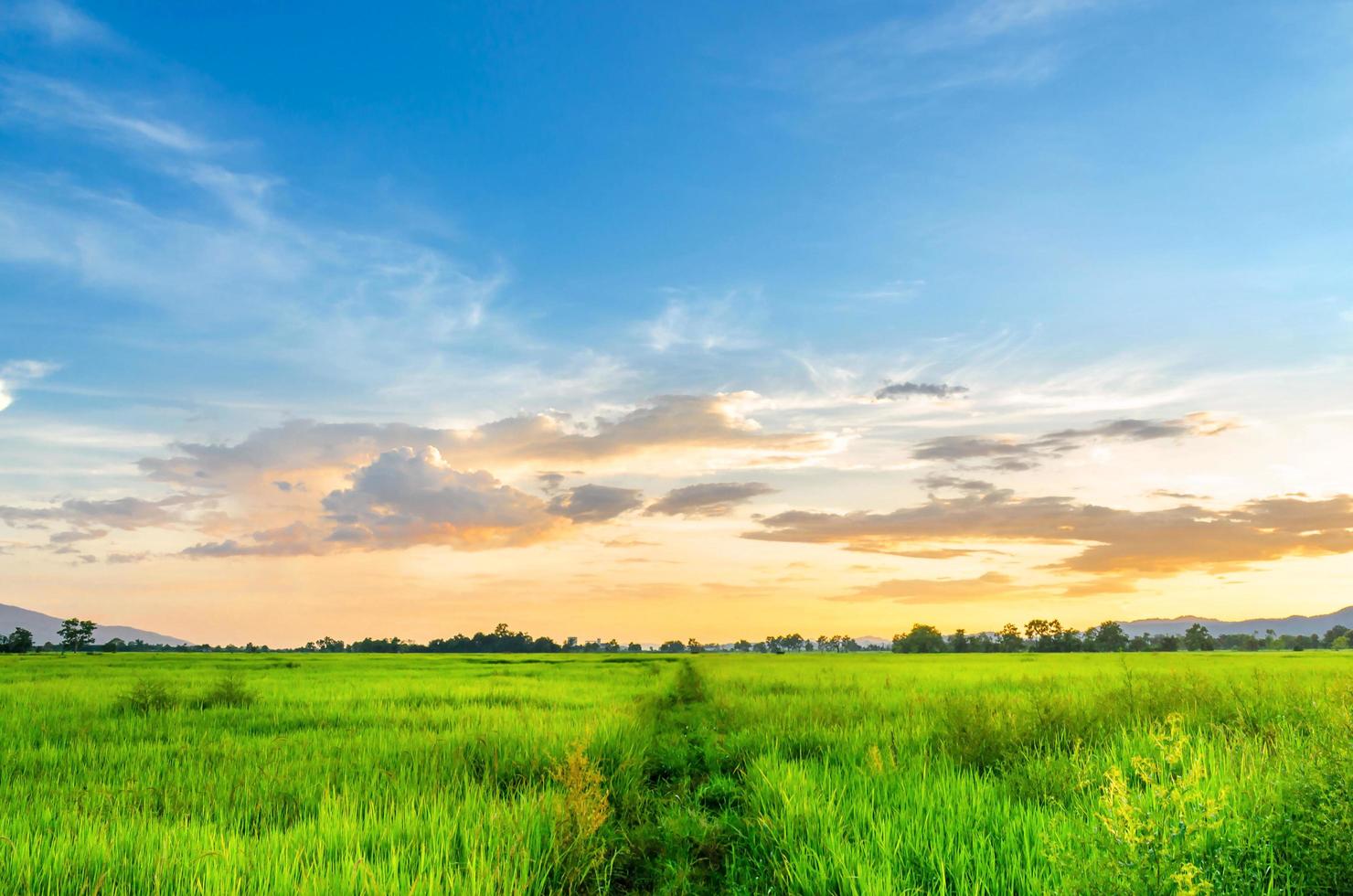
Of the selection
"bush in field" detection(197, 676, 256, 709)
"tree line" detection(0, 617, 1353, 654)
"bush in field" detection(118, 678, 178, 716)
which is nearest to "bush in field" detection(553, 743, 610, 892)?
"bush in field" detection(118, 678, 178, 716)

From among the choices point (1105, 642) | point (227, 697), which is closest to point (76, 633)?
point (227, 697)

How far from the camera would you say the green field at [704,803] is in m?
4.10

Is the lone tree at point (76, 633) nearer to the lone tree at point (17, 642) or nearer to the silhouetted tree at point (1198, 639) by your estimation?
the lone tree at point (17, 642)

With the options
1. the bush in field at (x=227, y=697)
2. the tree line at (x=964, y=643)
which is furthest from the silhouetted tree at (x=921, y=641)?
the bush in field at (x=227, y=697)

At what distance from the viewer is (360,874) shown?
444 centimetres

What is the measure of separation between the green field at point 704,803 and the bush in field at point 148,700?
1724mm

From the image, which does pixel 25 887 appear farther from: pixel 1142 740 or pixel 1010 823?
pixel 1142 740

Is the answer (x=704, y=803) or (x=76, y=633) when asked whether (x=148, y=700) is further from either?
(x=76, y=633)

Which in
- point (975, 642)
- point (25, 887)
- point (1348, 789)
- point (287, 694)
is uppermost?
point (1348, 789)

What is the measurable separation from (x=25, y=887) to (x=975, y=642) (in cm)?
15466

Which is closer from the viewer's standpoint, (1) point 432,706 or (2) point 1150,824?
(2) point 1150,824

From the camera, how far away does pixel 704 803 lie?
7.59 meters

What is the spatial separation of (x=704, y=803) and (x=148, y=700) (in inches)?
539

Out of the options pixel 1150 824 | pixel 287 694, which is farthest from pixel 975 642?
pixel 1150 824
